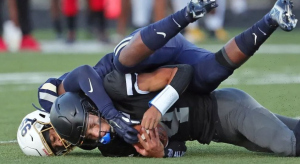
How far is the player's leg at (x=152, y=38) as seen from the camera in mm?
4926

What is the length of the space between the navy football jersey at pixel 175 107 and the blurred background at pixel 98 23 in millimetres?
8537

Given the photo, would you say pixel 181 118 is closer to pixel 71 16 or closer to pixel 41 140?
pixel 41 140

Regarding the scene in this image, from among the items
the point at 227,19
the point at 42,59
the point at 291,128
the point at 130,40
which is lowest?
the point at 227,19

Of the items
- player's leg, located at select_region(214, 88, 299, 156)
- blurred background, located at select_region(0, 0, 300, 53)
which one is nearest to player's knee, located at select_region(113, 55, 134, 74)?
player's leg, located at select_region(214, 88, 299, 156)

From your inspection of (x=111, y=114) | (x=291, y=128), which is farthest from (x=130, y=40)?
(x=291, y=128)

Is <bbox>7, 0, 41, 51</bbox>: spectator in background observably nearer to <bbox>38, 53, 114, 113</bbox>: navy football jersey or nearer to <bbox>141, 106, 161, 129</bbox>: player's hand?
<bbox>38, 53, 114, 113</bbox>: navy football jersey

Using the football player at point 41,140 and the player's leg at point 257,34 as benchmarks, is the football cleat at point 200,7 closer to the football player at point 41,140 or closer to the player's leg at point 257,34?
the player's leg at point 257,34

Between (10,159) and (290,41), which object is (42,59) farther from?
(10,159)

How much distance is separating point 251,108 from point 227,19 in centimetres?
1596

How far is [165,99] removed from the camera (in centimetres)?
491

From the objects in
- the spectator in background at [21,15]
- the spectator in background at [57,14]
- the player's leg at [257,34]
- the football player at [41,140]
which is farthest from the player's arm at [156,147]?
the spectator in background at [57,14]

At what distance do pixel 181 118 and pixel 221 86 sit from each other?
14.3 feet

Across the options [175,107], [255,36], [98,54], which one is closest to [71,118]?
[175,107]

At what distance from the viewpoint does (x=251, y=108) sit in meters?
5.15
